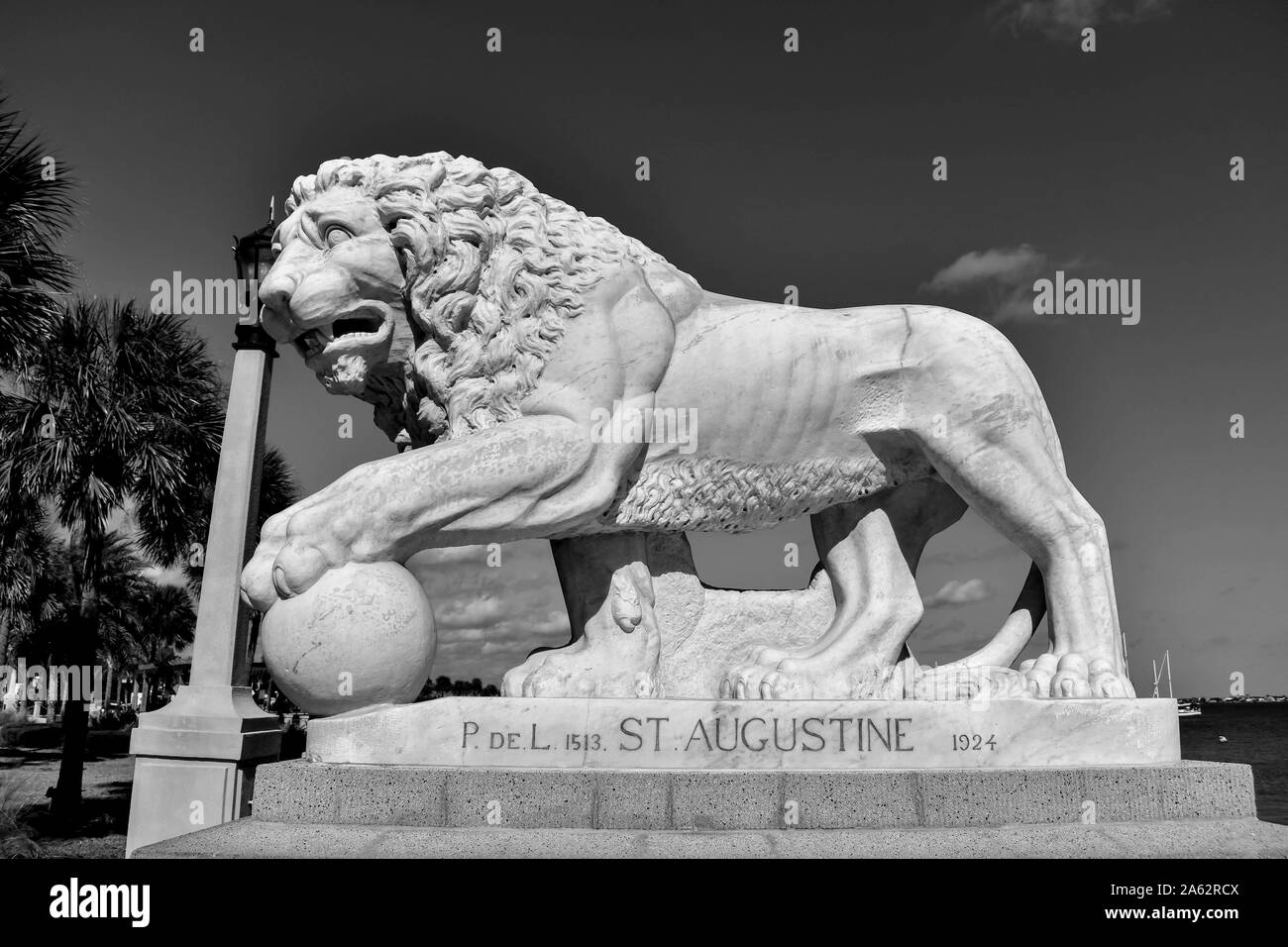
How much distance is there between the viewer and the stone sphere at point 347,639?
3.94 m

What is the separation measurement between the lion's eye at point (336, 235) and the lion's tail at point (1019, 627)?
318cm

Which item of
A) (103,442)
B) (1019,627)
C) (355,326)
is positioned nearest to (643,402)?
(355,326)

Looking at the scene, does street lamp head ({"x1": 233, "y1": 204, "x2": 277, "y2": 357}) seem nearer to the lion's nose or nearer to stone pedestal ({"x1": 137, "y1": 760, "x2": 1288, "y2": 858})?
the lion's nose

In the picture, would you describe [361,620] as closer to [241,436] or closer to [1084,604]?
[1084,604]

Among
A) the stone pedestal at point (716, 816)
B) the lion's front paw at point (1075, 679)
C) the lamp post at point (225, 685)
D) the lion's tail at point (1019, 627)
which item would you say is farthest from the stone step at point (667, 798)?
the lamp post at point (225, 685)

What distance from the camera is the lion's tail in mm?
4898

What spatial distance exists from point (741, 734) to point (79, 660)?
11.8 meters

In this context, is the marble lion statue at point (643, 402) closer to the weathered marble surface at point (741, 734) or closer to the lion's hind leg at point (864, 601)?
the lion's hind leg at point (864, 601)

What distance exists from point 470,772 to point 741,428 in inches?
70.7

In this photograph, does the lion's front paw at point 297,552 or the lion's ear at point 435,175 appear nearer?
the lion's front paw at point 297,552

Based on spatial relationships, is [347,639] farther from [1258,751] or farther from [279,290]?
[1258,751]

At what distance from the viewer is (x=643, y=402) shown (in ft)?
14.9

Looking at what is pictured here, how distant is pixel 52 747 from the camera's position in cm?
3216

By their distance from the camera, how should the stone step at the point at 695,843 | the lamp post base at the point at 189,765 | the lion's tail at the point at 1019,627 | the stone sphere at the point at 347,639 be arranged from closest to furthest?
the stone step at the point at 695,843
the stone sphere at the point at 347,639
the lion's tail at the point at 1019,627
the lamp post base at the point at 189,765
